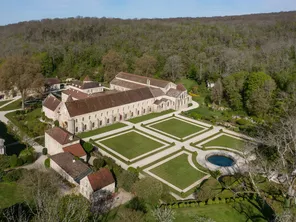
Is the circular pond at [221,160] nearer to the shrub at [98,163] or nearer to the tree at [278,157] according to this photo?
the tree at [278,157]

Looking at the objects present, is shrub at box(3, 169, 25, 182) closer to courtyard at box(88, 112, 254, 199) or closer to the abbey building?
courtyard at box(88, 112, 254, 199)

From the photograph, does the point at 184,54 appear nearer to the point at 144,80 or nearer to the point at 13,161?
the point at 144,80

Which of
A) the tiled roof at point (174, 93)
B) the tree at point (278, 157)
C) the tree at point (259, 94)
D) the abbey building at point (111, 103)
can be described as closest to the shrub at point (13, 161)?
the abbey building at point (111, 103)

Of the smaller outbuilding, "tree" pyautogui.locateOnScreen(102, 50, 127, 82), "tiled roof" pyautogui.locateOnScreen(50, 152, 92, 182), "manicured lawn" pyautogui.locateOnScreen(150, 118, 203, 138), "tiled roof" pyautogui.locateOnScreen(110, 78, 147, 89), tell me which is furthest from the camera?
"tree" pyautogui.locateOnScreen(102, 50, 127, 82)

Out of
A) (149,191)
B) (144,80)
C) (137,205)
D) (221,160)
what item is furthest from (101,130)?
(144,80)

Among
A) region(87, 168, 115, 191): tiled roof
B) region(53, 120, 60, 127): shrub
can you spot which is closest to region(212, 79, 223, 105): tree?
region(53, 120, 60, 127): shrub
